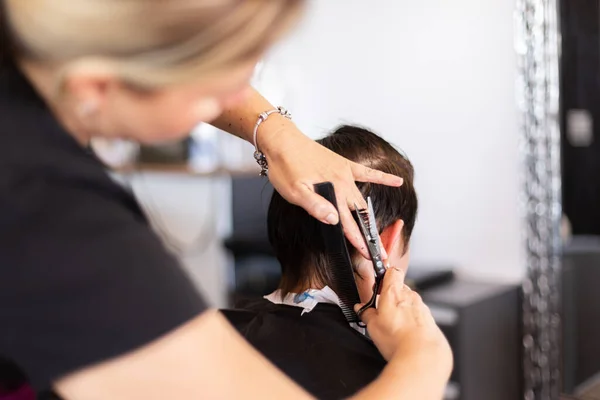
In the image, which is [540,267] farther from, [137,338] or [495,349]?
[137,338]

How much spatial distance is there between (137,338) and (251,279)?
91.0 inches

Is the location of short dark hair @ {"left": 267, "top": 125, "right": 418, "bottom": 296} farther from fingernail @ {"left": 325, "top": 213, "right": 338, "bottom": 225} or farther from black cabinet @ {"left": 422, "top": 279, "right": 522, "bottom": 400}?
black cabinet @ {"left": 422, "top": 279, "right": 522, "bottom": 400}

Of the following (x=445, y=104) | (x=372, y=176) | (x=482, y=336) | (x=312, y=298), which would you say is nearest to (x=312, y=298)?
(x=312, y=298)

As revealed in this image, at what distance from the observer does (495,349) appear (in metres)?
2.08

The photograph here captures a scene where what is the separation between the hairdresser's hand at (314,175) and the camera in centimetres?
93

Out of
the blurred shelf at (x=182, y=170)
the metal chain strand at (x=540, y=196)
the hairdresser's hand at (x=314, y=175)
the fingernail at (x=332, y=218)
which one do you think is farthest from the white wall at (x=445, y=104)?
the fingernail at (x=332, y=218)

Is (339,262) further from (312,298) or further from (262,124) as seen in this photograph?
(262,124)

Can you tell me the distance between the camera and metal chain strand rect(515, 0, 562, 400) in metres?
1.96

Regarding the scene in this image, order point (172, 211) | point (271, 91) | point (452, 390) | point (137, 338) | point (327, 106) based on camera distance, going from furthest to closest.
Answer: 1. point (172, 211)
2. point (271, 91)
3. point (327, 106)
4. point (452, 390)
5. point (137, 338)

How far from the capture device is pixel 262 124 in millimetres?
1018

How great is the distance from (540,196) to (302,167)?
4.22 feet

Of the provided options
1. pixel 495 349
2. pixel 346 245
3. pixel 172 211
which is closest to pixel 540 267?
pixel 495 349

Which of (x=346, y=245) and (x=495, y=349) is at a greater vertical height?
(x=346, y=245)

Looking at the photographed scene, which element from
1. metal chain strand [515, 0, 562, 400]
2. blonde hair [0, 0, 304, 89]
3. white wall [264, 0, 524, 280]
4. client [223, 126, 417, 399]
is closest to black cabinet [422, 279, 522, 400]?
metal chain strand [515, 0, 562, 400]
